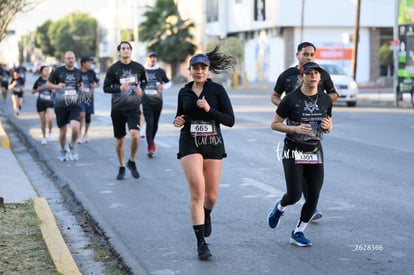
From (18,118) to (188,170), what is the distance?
843 inches

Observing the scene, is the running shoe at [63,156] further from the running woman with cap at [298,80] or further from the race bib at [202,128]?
the race bib at [202,128]

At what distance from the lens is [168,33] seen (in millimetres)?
66812

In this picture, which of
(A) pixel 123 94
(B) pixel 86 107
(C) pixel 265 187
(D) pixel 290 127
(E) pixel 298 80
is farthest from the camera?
(B) pixel 86 107

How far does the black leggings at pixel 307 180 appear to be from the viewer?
292 inches

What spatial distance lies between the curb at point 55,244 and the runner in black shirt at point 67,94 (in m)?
5.22

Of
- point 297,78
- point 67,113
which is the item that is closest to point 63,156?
point 67,113

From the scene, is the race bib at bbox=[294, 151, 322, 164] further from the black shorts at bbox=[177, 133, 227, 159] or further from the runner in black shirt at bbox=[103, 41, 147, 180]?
the runner in black shirt at bbox=[103, 41, 147, 180]

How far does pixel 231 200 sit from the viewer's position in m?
10.3

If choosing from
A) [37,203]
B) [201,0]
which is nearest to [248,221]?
[37,203]

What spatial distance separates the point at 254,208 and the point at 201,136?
2.59 meters

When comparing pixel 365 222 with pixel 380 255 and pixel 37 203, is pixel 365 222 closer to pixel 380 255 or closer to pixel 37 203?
pixel 380 255

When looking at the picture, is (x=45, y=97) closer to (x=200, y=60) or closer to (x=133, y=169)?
(x=133, y=169)

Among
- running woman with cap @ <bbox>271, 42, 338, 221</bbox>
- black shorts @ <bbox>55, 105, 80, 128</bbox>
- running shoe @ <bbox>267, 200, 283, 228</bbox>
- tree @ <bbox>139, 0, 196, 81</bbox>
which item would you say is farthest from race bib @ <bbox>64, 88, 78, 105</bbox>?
tree @ <bbox>139, 0, 196, 81</bbox>

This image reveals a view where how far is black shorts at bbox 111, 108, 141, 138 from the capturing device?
12000 mm
